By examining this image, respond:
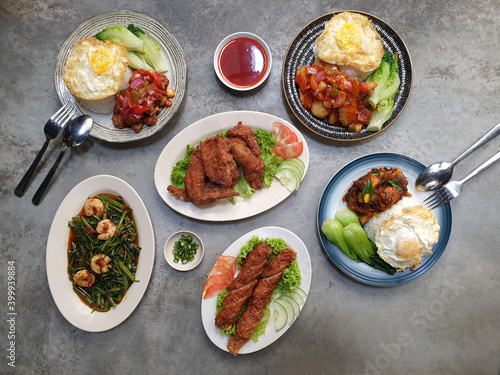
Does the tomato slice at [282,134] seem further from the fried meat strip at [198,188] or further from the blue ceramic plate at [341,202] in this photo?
the fried meat strip at [198,188]

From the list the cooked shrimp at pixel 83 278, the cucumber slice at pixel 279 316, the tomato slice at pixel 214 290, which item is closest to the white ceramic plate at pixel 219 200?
the tomato slice at pixel 214 290

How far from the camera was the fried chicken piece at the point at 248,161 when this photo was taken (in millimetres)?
3691

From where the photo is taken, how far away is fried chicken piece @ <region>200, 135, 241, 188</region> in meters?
3.64

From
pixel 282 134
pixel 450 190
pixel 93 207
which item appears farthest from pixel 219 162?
pixel 450 190

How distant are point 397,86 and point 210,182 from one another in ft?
7.91

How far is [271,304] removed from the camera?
3930 mm

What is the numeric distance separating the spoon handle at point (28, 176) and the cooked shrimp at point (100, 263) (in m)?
1.25

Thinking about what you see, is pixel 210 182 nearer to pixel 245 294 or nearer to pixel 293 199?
pixel 293 199

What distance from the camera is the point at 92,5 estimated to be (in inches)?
163

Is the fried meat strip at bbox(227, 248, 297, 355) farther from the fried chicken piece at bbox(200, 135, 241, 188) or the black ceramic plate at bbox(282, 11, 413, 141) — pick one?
the black ceramic plate at bbox(282, 11, 413, 141)

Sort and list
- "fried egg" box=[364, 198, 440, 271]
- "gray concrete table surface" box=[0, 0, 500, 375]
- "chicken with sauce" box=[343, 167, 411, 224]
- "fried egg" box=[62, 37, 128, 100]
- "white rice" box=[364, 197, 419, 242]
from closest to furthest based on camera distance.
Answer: "fried egg" box=[364, 198, 440, 271]
"fried egg" box=[62, 37, 128, 100]
"chicken with sauce" box=[343, 167, 411, 224]
"white rice" box=[364, 197, 419, 242]
"gray concrete table surface" box=[0, 0, 500, 375]

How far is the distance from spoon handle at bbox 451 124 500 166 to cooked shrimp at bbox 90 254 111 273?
419cm

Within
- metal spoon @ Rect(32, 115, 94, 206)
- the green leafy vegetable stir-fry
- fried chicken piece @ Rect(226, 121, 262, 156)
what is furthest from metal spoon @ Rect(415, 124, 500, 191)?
metal spoon @ Rect(32, 115, 94, 206)

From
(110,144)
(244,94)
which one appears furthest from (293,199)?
(110,144)
